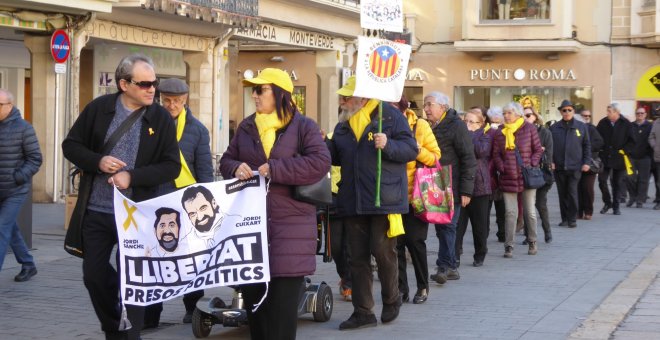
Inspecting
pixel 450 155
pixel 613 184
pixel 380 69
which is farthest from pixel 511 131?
pixel 613 184

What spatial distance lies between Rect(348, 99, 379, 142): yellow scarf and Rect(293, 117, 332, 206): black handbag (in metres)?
2.20

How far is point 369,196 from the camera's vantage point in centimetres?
880

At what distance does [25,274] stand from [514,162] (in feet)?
19.4

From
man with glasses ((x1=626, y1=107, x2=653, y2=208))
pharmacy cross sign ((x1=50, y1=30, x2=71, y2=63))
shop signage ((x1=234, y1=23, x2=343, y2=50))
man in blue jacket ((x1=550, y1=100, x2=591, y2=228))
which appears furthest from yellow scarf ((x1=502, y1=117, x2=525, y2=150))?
shop signage ((x1=234, y1=23, x2=343, y2=50))

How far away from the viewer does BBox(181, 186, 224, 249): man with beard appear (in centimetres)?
670

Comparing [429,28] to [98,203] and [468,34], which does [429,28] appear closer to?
[468,34]

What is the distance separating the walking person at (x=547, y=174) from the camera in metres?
15.7

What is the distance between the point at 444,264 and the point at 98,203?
5550 millimetres

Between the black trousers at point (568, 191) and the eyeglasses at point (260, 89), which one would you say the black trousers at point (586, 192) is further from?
the eyeglasses at point (260, 89)

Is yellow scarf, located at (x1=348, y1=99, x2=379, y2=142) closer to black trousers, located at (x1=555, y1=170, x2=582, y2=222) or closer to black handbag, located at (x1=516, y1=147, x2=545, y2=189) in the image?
black handbag, located at (x1=516, y1=147, x2=545, y2=189)

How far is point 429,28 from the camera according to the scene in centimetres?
3978

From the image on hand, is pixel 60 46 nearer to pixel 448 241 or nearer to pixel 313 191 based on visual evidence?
pixel 448 241

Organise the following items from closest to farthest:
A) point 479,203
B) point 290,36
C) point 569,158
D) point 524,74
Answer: point 479,203 → point 569,158 → point 290,36 → point 524,74

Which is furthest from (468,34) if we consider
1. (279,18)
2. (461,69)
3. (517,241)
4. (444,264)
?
(444,264)
